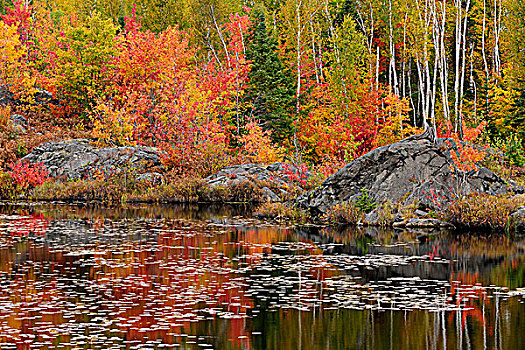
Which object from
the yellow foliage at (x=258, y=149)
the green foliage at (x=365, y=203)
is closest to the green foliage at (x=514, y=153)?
the green foliage at (x=365, y=203)

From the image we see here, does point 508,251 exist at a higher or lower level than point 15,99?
lower

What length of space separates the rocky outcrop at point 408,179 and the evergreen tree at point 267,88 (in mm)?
17857

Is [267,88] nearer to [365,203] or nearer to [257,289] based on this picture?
[365,203]

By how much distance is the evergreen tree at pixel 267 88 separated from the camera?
144 feet

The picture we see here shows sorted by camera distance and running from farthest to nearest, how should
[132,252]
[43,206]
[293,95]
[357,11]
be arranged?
[357,11], [293,95], [43,206], [132,252]

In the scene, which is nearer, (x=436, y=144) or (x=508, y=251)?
(x=508, y=251)

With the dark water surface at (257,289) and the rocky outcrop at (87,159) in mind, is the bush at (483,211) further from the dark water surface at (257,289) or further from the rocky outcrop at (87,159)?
the rocky outcrop at (87,159)

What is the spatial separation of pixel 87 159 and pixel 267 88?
1245 cm

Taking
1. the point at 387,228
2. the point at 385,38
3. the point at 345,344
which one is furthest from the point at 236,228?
the point at 385,38

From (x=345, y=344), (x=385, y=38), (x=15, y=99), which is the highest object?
(x=385, y=38)

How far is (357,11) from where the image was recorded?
4891 centimetres

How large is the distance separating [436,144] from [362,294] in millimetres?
13504

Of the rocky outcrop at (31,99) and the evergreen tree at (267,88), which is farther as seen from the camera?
the rocky outcrop at (31,99)

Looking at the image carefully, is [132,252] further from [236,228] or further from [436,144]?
[436,144]
